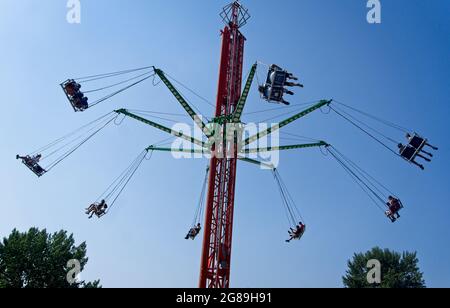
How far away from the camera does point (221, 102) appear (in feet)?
89.2

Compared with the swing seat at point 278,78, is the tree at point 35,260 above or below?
below

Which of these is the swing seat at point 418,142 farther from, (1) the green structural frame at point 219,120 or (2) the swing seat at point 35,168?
(2) the swing seat at point 35,168

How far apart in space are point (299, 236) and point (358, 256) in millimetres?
31116

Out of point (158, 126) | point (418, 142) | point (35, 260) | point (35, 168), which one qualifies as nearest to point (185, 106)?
point (158, 126)

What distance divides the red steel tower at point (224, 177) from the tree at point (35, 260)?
62.7 ft

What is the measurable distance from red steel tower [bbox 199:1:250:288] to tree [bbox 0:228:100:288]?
62.7 ft

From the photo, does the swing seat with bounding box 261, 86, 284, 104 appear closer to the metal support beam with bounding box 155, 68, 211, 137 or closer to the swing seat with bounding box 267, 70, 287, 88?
the swing seat with bounding box 267, 70, 287, 88

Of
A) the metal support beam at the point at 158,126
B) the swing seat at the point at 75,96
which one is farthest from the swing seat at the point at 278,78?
the swing seat at the point at 75,96

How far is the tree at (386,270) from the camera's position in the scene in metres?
47.3

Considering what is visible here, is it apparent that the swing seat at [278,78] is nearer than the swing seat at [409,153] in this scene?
No

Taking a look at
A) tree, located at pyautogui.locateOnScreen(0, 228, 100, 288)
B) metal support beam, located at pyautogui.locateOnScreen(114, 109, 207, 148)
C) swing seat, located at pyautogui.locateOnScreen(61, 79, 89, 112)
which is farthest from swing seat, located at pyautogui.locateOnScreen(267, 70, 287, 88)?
tree, located at pyautogui.locateOnScreen(0, 228, 100, 288)

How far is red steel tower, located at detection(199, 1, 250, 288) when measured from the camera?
23.7m
